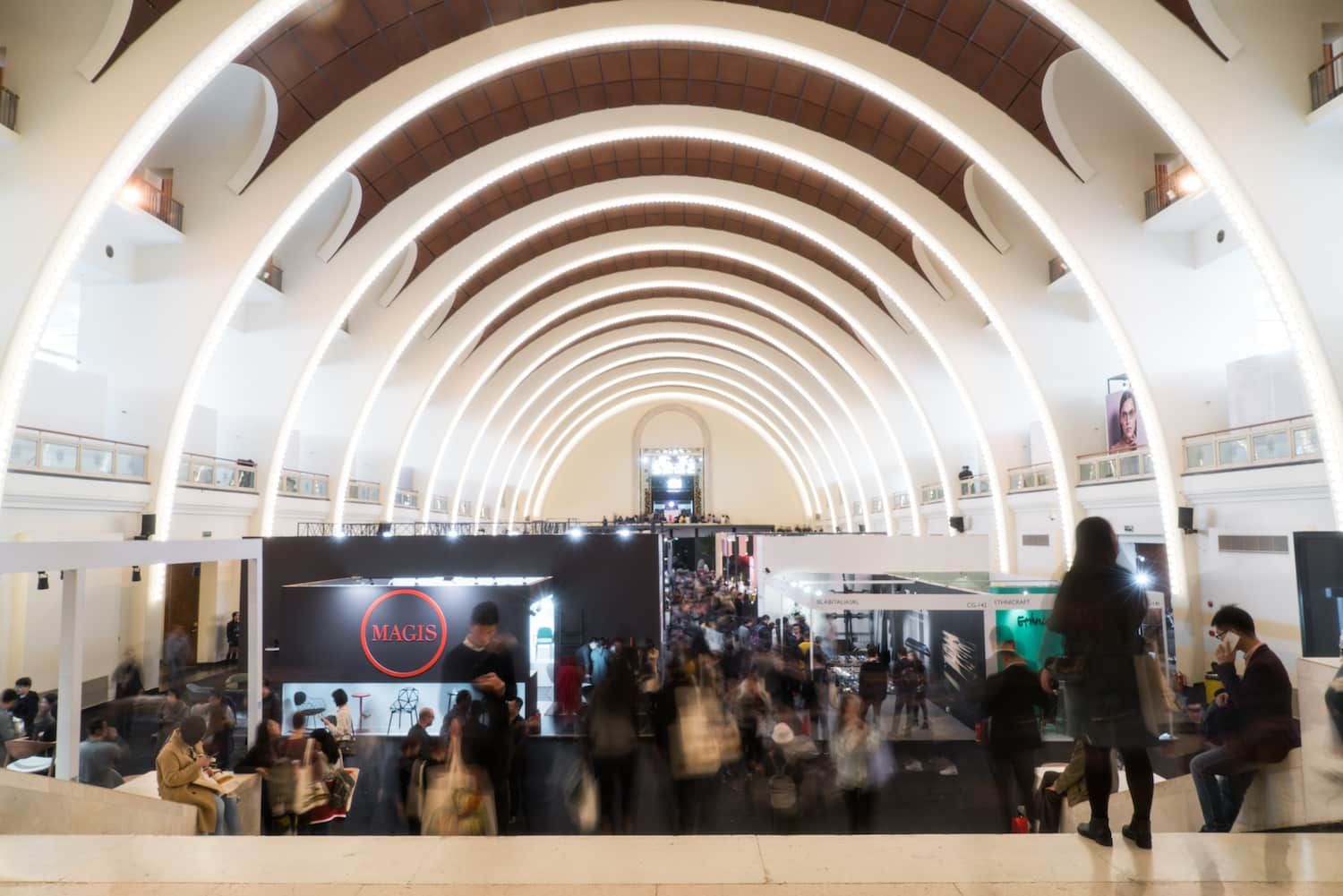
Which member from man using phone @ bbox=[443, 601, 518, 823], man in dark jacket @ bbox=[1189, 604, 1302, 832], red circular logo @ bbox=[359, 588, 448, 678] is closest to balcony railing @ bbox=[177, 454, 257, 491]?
red circular logo @ bbox=[359, 588, 448, 678]

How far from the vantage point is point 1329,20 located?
13016 millimetres

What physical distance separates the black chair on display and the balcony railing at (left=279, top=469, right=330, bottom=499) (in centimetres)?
1148

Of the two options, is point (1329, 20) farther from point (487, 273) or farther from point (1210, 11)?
point (487, 273)

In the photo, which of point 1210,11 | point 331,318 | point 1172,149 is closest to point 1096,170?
point 1172,149

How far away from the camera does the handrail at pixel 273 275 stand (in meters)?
20.8

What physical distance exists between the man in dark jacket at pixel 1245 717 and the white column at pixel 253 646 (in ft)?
23.4

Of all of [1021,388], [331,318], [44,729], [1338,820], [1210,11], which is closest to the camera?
[1338,820]

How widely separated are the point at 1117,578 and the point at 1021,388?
23.0 meters

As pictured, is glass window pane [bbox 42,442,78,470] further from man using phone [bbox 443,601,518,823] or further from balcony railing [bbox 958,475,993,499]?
balcony railing [bbox 958,475,993,499]

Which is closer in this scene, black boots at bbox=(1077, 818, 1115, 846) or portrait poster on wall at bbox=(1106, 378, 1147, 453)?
black boots at bbox=(1077, 818, 1115, 846)

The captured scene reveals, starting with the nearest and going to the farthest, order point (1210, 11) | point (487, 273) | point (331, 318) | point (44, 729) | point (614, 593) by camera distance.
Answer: point (44, 729), point (1210, 11), point (614, 593), point (331, 318), point (487, 273)

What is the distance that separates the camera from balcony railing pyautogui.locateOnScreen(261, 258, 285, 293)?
68.3 feet

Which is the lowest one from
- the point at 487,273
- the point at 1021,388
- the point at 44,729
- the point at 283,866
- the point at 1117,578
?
the point at 44,729

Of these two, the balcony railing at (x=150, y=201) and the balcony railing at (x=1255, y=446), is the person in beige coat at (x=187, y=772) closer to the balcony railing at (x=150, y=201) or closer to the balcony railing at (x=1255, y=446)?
the balcony railing at (x=150, y=201)
